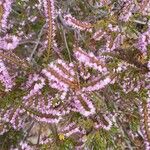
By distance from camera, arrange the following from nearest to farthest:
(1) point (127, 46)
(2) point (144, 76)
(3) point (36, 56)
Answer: (2) point (144, 76) < (1) point (127, 46) < (3) point (36, 56)

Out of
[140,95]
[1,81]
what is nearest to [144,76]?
[140,95]

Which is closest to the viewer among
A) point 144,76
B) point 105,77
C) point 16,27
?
point 105,77

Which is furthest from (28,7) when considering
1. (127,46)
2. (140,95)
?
(140,95)

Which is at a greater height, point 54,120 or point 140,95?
point 140,95

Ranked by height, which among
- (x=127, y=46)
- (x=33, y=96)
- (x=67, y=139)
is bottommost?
(x=67, y=139)

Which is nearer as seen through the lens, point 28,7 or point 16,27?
point 28,7

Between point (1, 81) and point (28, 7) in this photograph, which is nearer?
point (1, 81)

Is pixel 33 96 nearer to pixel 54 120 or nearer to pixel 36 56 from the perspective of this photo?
pixel 54 120

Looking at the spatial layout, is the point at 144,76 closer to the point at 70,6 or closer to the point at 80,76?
the point at 80,76

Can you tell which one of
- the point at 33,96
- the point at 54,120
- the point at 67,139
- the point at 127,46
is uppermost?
the point at 127,46
